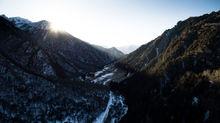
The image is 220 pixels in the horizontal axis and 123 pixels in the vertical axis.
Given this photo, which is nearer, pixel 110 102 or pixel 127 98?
pixel 110 102

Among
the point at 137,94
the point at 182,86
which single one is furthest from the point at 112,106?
the point at 182,86

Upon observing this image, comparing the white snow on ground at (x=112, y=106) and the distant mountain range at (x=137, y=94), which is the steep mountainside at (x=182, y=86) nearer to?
the distant mountain range at (x=137, y=94)

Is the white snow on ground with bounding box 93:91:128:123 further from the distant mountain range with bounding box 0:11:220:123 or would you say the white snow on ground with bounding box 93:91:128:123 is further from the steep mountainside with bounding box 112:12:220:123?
the steep mountainside with bounding box 112:12:220:123

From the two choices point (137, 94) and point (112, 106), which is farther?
point (137, 94)

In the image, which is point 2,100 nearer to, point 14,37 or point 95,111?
point 95,111

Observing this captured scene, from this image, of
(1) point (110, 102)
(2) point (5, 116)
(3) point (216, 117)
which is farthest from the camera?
(1) point (110, 102)

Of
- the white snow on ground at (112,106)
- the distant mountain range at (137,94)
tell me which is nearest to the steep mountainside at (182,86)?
the distant mountain range at (137,94)

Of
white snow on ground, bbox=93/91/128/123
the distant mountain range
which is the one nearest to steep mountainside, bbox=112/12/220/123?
the distant mountain range

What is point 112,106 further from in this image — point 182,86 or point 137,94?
point 182,86

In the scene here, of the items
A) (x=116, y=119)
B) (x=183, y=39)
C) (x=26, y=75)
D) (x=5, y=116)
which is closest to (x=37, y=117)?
(x=5, y=116)
